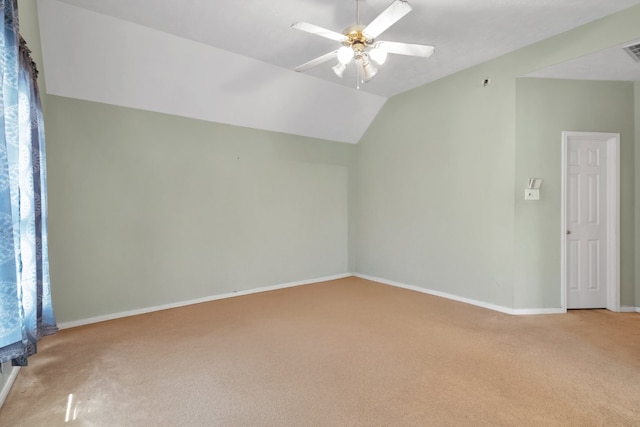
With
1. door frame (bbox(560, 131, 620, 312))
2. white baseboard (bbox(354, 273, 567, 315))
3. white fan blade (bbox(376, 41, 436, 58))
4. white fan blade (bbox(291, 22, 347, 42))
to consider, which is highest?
white fan blade (bbox(291, 22, 347, 42))

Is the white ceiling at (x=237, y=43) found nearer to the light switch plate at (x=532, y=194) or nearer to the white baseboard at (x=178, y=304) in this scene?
the light switch plate at (x=532, y=194)

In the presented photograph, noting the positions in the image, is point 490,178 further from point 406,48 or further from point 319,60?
point 319,60

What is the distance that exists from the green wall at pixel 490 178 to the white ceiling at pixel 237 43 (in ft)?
0.77

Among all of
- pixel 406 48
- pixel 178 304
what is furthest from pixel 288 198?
pixel 406 48

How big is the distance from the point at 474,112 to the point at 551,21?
3.99ft

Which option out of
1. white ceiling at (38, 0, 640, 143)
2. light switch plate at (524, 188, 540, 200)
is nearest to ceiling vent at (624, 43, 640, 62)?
white ceiling at (38, 0, 640, 143)

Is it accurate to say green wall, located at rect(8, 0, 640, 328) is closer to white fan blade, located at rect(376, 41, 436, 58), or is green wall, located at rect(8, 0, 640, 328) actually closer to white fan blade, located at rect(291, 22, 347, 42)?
white fan blade, located at rect(376, 41, 436, 58)

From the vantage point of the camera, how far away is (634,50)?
311cm

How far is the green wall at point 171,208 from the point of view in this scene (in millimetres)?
3469

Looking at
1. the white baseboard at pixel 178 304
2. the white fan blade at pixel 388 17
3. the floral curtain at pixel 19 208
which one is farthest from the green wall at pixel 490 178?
the floral curtain at pixel 19 208

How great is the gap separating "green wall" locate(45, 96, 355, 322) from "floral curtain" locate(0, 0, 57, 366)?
39.8 inches

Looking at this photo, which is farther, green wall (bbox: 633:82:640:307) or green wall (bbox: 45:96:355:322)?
green wall (bbox: 633:82:640:307)

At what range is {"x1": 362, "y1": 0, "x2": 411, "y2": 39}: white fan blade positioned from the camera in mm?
2111

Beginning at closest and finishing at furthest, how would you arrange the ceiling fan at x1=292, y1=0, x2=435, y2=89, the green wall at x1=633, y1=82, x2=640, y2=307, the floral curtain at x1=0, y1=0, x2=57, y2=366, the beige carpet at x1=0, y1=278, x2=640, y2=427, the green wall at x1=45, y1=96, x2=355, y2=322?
the floral curtain at x1=0, y1=0, x2=57, y2=366
the beige carpet at x1=0, y1=278, x2=640, y2=427
the ceiling fan at x1=292, y1=0, x2=435, y2=89
the green wall at x1=45, y1=96, x2=355, y2=322
the green wall at x1=633, y1=82, x2=640, y2=307
